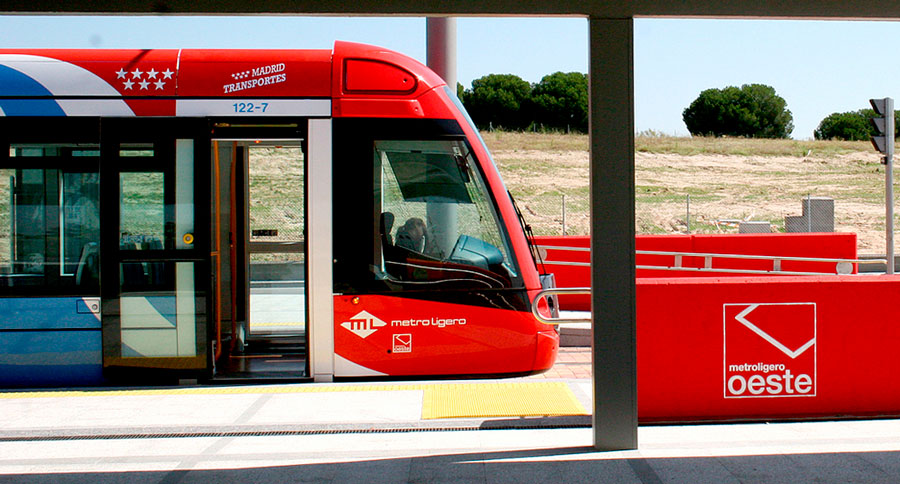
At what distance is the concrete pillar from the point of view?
4.62 metres

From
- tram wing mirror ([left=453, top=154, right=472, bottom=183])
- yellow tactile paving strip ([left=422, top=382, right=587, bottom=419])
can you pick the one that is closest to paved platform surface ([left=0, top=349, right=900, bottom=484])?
yellow tactile paving strip ([left=422, top=382, right=587, bottom=419])

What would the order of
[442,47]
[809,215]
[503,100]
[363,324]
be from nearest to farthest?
[363,324], [442,47], [809,215], [503,100]

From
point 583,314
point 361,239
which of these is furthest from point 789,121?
point 361,239

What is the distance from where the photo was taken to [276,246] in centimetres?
880

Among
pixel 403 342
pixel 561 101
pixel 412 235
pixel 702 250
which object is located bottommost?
pixel 403 342

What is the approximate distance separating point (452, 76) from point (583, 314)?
3.84 meters

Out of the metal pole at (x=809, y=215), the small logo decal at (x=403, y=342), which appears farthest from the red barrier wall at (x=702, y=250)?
the metal pole at (x=809, y=215)

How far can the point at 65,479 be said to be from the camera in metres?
4.53

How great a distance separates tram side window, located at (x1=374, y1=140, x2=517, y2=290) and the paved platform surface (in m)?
1.22

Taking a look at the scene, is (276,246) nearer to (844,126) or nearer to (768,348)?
(768,348)

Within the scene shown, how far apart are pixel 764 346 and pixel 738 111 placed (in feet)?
227

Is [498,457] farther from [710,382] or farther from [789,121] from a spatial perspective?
[789,121]

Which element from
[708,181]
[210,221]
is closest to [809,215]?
[210,221]

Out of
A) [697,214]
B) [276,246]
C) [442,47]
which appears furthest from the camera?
[697,214]
